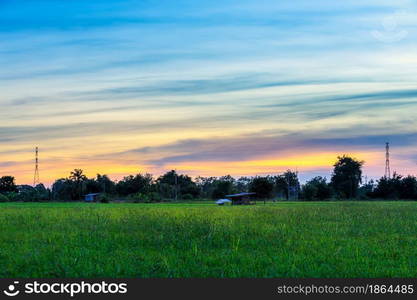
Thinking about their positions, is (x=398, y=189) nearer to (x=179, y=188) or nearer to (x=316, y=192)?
(x=316, y=192)

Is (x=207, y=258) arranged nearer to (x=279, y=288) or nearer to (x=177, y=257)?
(x=177, y=257)

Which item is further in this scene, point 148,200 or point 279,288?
point 148,200

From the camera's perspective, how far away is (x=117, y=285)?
9.77 meters

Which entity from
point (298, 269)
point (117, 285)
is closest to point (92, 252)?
point (117, 285)

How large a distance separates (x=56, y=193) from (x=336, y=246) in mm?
112674

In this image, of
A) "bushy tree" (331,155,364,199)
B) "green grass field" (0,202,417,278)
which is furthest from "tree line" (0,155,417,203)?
"green grass field" (0,202,417,278)

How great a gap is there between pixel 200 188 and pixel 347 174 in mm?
39041

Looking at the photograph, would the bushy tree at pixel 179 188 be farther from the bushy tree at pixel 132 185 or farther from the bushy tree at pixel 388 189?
the bushy tree at pixel 388 189

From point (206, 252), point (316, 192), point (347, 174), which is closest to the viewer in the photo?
point (206, 252)

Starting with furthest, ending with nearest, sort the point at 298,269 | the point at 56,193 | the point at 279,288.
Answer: the point at 56,193 < the point at 298,269 < the point at 279,288

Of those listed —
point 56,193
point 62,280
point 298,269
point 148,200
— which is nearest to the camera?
point 62,280

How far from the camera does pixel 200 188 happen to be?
130625mm

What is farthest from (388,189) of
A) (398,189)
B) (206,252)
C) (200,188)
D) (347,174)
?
(206,252)

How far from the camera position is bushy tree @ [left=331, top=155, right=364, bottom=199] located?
442 feet
